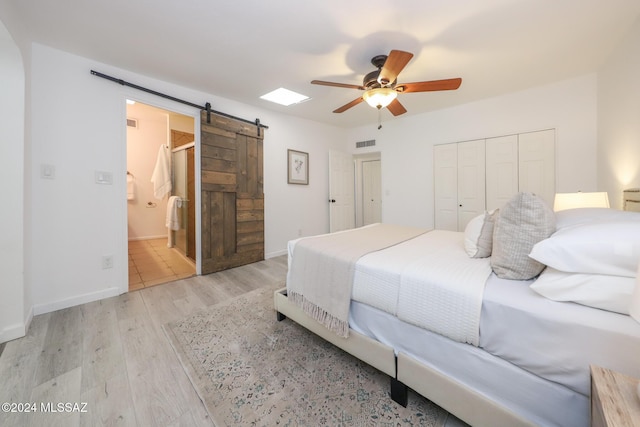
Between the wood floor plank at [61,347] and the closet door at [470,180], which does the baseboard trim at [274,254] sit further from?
the closet door at [470,180]

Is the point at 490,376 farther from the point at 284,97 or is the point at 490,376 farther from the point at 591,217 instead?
the point at 284,97

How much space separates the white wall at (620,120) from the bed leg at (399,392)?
249cm

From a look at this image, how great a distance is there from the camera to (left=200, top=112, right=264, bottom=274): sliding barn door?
3.13 meters

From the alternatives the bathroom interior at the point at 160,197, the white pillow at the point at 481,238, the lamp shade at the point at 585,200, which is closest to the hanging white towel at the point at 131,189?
the bathroom interior at the point at 160,197

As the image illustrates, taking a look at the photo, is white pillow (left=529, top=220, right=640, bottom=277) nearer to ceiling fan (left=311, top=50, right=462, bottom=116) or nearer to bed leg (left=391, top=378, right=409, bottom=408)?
bed leg (left=391, top=378, right=409, bottom=408)

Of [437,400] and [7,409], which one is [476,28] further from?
[7,409]

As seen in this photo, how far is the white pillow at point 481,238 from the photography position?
1450 millimetres

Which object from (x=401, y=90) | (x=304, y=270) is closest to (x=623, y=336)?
(x=304, y=270)

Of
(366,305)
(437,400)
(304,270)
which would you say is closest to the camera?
(437,400)

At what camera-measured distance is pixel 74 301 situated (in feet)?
7.39

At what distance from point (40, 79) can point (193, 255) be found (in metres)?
2.50

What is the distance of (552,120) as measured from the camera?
3078 mm

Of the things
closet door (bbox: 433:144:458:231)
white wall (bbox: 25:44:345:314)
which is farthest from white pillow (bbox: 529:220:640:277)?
white wall (bbox: 25:44:345:314)

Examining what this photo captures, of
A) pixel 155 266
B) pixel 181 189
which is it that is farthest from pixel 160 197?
pixel 155 266
